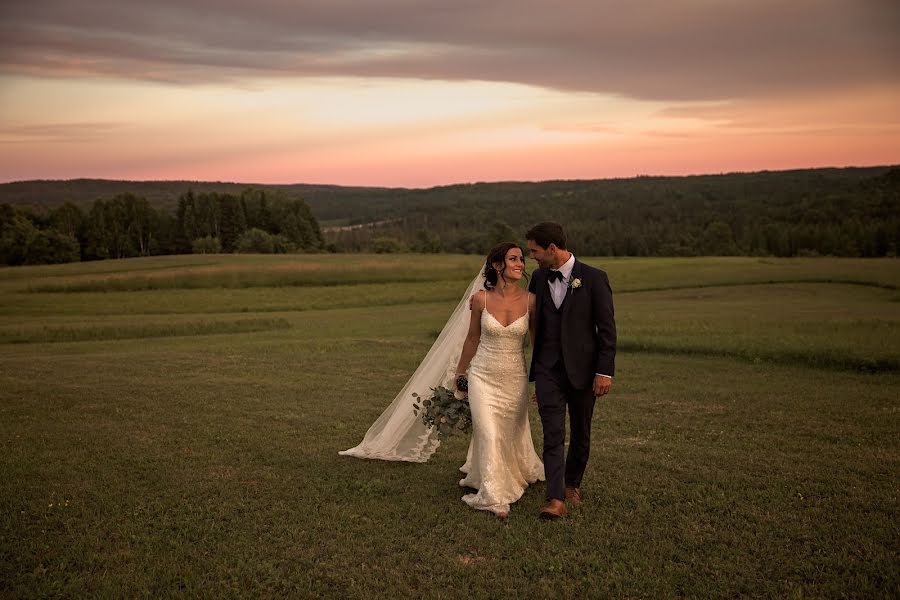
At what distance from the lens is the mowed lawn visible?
6602 mm

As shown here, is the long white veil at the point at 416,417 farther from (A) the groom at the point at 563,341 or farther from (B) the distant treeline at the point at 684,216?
(B) the distant treeline at the point at 684,216

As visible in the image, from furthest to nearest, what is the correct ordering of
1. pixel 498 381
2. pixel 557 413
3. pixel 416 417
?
1. pixel 416 417
2. pixel 498 381
3. pixel 557 413

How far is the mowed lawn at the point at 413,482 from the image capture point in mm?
6602

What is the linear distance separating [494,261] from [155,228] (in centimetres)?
12240

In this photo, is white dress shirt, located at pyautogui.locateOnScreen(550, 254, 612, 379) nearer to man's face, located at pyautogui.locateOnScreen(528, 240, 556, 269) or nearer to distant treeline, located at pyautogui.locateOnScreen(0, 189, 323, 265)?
man's face, located at pyautogui.locateOnScreen(528, 240, 556, 269)

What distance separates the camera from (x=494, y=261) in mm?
8203

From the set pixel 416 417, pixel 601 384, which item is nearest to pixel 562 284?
pixel 601 384

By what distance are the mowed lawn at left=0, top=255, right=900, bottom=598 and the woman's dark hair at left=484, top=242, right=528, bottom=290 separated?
282 centimetres

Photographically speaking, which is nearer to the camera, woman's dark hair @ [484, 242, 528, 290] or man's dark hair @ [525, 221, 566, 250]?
man's dark hair @ [525, 221, 566, 250]

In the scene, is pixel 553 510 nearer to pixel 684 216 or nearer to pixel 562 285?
pixel 562 285

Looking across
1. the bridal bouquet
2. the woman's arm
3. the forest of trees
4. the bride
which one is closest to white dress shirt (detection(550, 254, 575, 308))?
the bride

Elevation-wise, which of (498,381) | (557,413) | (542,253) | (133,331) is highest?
(542,253)

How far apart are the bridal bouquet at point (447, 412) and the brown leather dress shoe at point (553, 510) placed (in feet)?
4.71

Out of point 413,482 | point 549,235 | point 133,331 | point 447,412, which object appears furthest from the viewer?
point 133,331
